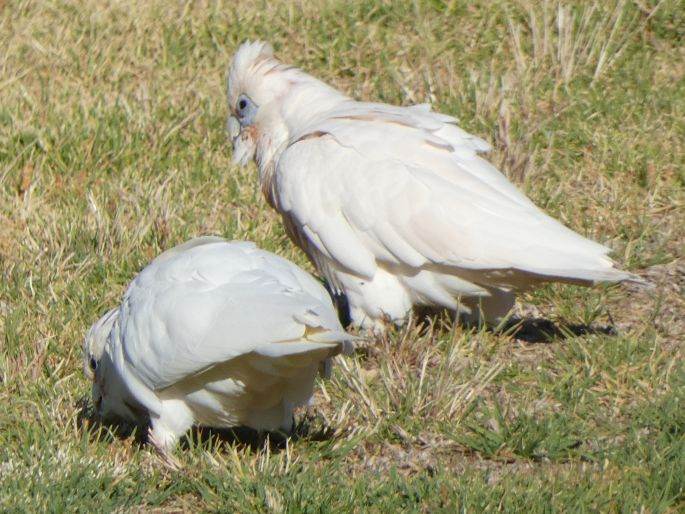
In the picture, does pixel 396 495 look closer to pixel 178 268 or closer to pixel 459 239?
pixel 178 268

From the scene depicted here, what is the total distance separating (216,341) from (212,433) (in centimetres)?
73

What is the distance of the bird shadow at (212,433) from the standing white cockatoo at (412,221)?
2.36 ft

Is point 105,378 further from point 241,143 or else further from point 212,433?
point 241,143

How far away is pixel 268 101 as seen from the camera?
5.09 meters

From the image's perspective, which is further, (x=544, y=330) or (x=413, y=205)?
(x=544, y=330)

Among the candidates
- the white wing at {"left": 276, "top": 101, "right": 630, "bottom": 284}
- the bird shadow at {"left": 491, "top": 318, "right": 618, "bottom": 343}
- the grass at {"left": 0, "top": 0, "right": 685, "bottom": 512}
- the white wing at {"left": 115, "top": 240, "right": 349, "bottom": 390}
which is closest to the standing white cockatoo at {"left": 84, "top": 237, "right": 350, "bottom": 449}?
the white wing at {"left": 115, "top": 240, "right": 349, "bottom": 390}

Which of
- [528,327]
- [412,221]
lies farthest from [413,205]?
[528,327]

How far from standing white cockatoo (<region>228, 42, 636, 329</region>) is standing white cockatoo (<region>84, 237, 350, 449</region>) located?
0.75m

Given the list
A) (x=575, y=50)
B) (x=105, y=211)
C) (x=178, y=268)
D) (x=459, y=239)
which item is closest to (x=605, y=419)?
(x=459, y=239)

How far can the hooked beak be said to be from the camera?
203 inches

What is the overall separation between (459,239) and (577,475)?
1136mm

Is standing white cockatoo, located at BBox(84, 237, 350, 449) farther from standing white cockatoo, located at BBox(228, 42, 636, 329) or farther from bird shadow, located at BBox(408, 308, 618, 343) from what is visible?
bird shadow, located at BBox(408, 308, 618, 343)

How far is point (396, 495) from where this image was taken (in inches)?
130

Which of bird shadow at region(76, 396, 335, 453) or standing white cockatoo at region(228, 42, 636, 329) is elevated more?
standing white cockatoo at region(228, 42, 636, 329)
